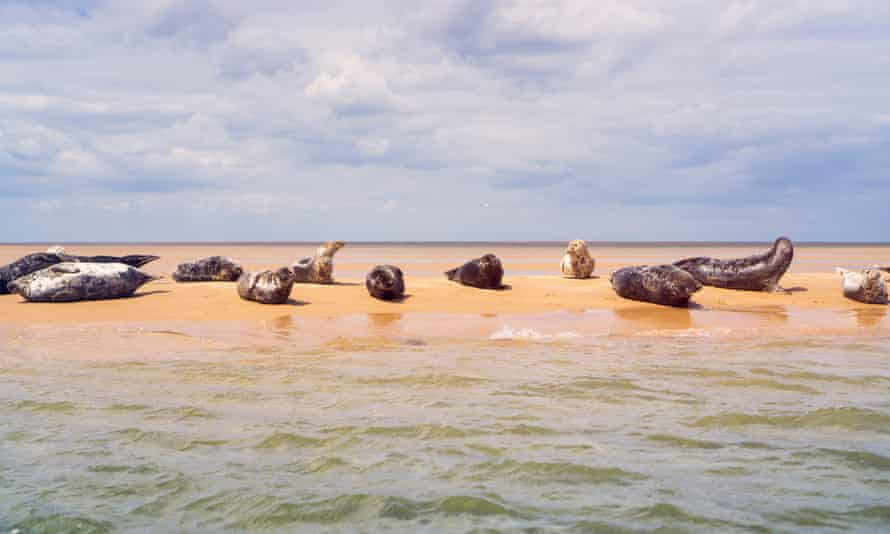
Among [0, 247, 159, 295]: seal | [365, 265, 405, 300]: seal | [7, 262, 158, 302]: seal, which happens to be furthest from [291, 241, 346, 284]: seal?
[7, 262, 158, 302]: seal

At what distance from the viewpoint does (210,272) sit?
1570 cm

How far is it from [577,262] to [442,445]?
1390 centimetres

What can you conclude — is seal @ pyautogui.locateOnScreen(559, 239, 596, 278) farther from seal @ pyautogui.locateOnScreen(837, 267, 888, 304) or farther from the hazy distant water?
the hazy distant water

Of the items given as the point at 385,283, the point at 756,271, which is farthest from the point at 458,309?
the point at 756,271

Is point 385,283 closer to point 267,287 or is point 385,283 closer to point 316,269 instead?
point 267,287

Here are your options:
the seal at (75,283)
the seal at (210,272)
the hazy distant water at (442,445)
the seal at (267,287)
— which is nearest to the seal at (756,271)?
the hazy distant water at (442,445)

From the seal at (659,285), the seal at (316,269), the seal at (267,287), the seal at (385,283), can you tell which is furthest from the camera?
the seal at (316,269)

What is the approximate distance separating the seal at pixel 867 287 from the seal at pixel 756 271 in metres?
1.36

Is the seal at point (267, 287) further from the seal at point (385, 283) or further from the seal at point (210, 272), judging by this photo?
the seal at point (210, 272)

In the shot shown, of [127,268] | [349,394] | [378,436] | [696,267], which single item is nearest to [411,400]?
[349,394]

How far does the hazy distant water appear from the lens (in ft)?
10.7

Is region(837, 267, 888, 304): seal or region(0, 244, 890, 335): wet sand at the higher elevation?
region(837, 267, 888, 304): seal

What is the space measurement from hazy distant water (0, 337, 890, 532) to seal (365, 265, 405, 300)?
6.08 meters

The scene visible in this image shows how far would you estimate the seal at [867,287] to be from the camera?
560 inches
